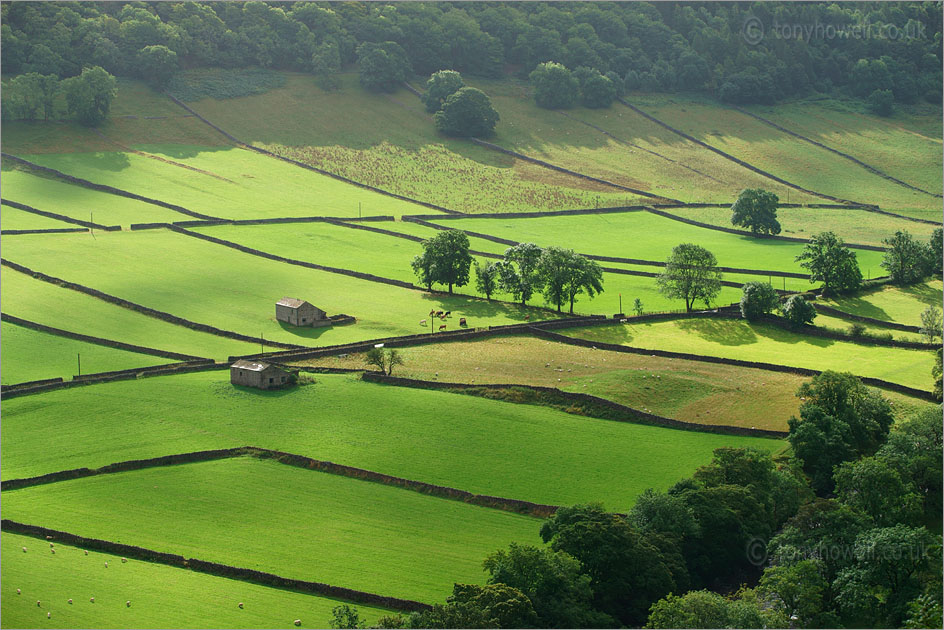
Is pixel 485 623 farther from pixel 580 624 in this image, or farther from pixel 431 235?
pixel 431 235

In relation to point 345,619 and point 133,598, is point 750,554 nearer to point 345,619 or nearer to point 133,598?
point 345,619

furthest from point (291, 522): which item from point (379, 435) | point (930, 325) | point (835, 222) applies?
point (835, 222)

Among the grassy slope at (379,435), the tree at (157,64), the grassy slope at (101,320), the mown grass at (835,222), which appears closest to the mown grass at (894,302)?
the mown grass at (835,222)

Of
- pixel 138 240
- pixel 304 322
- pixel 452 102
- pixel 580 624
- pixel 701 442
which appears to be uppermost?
pixel 452 102

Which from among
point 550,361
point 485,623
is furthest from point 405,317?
point 485,623

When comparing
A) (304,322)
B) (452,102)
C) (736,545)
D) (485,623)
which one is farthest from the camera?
(452,102)

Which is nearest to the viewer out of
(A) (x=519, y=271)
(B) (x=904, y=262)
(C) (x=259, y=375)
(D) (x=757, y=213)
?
(C) (x=259, y=375)
